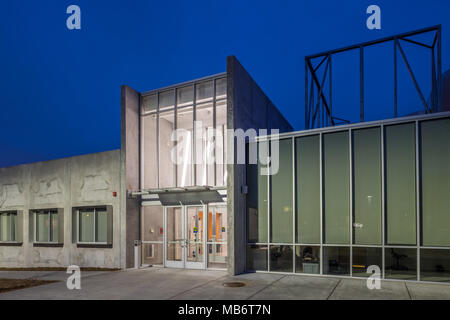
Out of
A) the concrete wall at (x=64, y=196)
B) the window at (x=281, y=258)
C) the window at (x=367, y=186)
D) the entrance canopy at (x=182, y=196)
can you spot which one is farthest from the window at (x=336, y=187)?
the concrete wall at (x=64, y=196)

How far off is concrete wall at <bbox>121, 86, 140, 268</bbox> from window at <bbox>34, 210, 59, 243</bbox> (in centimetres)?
494

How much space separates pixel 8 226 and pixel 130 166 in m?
10.1

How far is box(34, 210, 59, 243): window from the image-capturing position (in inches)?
656

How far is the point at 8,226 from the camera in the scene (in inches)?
742

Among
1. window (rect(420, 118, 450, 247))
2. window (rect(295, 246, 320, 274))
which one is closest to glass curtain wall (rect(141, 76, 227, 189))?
window (rect(295, 246, 320, 274))

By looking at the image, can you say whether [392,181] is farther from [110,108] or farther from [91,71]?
[110,108]

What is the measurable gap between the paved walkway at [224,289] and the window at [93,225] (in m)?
3.19

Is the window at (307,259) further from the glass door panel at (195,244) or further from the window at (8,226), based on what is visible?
the window at (8,226)

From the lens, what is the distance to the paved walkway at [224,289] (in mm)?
8711

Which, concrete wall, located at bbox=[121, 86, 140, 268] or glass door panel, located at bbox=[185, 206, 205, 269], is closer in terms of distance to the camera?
glass door panel, located at bbox=[185, 206, 205, 269]

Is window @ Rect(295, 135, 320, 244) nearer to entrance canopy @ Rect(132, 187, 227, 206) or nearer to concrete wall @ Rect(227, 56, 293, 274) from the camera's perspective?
concrete wall @ Rect(227, 56, 293, 274)

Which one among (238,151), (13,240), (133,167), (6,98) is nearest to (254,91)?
(238,151)

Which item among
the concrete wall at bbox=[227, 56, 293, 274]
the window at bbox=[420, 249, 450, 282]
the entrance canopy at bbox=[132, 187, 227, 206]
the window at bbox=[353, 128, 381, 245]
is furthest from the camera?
the entrance canopy at bbox=[132, 187, 227, 206]

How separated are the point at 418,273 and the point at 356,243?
1887 millimetres
